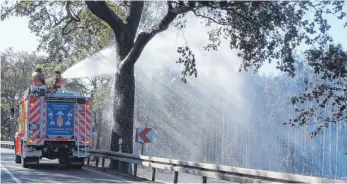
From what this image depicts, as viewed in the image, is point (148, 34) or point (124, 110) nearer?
point (148, 34)

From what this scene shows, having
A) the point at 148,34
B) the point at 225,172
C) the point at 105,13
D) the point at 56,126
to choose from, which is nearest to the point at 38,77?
the point at 56,126

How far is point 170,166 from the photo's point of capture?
502 inches

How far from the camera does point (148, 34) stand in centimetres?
1659

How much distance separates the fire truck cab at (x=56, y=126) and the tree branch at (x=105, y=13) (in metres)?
2.76

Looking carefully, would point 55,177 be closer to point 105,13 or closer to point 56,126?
point 56,126

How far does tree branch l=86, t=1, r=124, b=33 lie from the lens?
1722 cm

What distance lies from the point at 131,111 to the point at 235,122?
146 feet

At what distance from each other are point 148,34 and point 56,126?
13.5ft

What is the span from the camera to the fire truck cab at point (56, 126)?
Result: 16.2m

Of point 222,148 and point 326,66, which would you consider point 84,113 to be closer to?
point 326,66

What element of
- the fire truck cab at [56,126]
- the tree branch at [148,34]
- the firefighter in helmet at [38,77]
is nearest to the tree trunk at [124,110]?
the tree branch at [148,34]

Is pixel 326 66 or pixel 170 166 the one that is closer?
pixel 326 66

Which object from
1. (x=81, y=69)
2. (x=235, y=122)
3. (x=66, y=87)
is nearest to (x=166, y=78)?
(x=66, y=87)

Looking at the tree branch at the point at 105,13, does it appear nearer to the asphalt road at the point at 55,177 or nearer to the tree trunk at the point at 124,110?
the tree trunk at the point at 124,110
